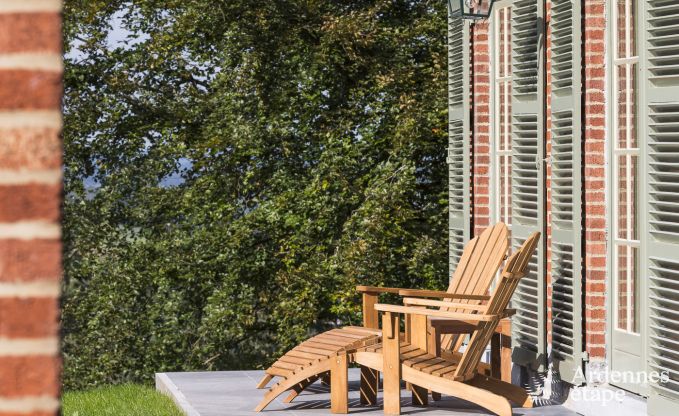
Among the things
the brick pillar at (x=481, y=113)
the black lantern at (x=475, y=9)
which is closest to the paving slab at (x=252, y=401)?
the brick pillar at (x=481, y=113)

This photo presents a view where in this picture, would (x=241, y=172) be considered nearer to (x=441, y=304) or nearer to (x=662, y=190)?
(x=441, y=304)

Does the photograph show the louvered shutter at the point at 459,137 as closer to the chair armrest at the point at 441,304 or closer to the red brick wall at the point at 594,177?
the chair armrest at the point at 441,304

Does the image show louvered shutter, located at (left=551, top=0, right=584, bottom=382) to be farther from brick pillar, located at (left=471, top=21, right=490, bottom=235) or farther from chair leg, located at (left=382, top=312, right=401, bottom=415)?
brick pillar, located at (left=471, top=21, right=490, bottom=235)

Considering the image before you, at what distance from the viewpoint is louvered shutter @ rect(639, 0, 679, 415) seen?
16.6ft

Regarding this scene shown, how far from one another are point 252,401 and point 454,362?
1.55 meters

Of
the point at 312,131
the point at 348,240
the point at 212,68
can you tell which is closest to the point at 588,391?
the point at 348,240

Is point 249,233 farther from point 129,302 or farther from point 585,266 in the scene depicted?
point 585,266

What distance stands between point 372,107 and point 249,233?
1930 millimetres

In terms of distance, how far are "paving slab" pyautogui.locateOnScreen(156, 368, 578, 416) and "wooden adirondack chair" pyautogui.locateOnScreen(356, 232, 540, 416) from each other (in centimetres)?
25

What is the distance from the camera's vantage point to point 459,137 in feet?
28.2

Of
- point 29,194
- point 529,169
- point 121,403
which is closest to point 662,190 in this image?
point 529,169

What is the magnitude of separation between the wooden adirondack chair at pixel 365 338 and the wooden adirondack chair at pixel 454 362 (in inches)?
5.2

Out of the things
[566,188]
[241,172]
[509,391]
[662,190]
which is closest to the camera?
[662,190]

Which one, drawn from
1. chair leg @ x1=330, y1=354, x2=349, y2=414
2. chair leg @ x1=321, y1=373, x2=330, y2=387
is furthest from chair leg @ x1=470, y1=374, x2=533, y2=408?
chair leg @ x1=321, y1=373, x2=330, y2=387
